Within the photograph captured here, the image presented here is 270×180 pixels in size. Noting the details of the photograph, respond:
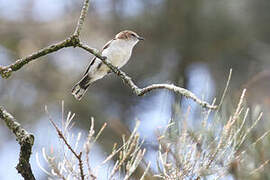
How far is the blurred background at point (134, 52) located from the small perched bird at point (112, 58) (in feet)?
13.5

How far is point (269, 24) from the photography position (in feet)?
28.6

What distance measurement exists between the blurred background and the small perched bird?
4.12m

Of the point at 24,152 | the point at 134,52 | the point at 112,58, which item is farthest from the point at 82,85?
the point at 134,52

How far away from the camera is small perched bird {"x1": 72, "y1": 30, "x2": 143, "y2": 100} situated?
10.8ft

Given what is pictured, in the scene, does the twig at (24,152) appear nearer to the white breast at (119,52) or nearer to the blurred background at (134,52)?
the white breast at (119,52)

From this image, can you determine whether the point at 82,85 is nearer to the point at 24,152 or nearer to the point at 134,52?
the point at 24,152

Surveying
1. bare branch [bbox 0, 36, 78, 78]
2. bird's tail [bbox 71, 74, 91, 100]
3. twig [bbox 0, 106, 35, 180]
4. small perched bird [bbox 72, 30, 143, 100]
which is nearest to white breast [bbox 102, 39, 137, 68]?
small perched bird [bbox 72, 30, 143, 100]

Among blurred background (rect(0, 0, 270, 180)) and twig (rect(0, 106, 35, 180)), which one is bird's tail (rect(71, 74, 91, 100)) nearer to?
twig (rect(0, 106, 35, 180))

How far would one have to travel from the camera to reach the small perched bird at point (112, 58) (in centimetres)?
328

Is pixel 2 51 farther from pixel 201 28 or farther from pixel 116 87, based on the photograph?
pixel 201 28

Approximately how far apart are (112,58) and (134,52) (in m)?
5.66

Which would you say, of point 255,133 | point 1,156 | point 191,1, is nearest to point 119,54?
point 255,133

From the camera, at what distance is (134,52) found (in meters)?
8.93

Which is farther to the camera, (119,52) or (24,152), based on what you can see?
(119,52)
